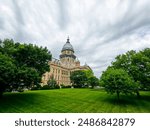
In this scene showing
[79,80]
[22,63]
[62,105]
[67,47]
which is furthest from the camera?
[67,47]

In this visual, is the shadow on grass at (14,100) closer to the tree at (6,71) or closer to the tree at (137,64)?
the tree at (6,71)

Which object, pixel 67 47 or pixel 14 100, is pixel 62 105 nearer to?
pixel 14 100

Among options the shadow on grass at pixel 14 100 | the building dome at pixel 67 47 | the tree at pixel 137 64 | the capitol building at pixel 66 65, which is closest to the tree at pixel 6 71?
the shadow on grass at pixel 14 100

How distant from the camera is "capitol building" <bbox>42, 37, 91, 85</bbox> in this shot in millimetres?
89738

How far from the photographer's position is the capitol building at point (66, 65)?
89738 millimetres

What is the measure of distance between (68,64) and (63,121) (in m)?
97.6

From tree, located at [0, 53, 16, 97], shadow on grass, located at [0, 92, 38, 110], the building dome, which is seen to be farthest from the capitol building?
tree, located at [0, 53, 16, 97]

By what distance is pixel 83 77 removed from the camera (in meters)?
61.2

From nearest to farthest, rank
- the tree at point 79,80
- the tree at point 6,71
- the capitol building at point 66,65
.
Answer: the tree at point 6,71
the tree at point 79,80
the capitol building at point 66,65

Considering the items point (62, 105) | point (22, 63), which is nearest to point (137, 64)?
point (62, 105)

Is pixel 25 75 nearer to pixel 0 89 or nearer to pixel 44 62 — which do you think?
pixel 0 89

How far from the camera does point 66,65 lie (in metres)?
105

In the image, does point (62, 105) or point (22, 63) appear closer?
point (62, 105)

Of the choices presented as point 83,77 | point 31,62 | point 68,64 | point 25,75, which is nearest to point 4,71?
point 25,75
